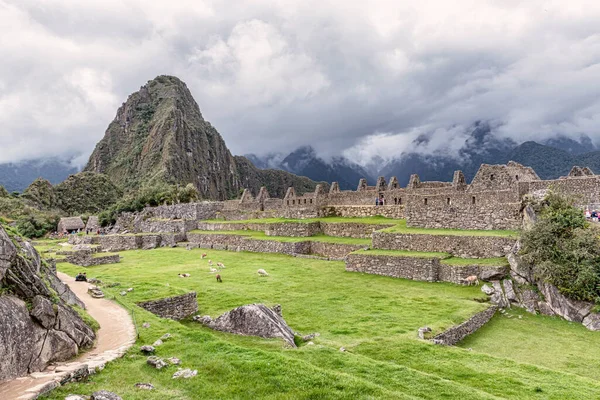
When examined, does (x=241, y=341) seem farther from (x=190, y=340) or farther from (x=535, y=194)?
(x=535, y=194)

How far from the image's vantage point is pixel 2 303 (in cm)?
674

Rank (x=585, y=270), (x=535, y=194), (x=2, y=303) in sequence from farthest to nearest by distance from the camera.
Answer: (x=535, y=194) → (x=585, y=270) → (x=2, y=303)

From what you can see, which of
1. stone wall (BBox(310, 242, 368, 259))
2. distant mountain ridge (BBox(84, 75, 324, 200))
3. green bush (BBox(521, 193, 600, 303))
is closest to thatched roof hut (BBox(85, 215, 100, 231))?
stone wall (BBox(310, 242, 368, 259))

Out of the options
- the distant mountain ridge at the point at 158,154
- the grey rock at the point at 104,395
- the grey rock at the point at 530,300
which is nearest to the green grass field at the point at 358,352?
the grey rock at the point at 104,395

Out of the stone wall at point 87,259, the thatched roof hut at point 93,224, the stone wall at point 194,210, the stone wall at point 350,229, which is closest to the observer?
the stone wall at point 87,259

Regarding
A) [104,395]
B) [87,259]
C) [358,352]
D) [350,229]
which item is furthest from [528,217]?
[87,259]

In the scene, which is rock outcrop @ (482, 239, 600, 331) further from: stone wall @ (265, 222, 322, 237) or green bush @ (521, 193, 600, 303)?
stone wall @ (265, 222, 322, 237)

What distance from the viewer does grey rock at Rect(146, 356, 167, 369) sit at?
740 cm

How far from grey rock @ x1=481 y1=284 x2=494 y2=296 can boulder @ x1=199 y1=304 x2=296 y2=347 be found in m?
9.39

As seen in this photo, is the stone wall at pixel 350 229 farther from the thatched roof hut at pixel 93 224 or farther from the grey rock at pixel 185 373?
the thatched roof hut at pixel 93 224

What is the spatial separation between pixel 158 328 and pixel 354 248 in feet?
53.5

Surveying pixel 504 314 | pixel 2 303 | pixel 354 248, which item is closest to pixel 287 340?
pixel 2 303

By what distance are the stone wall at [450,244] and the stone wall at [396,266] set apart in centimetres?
167

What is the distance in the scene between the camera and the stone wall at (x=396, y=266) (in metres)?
18.4
